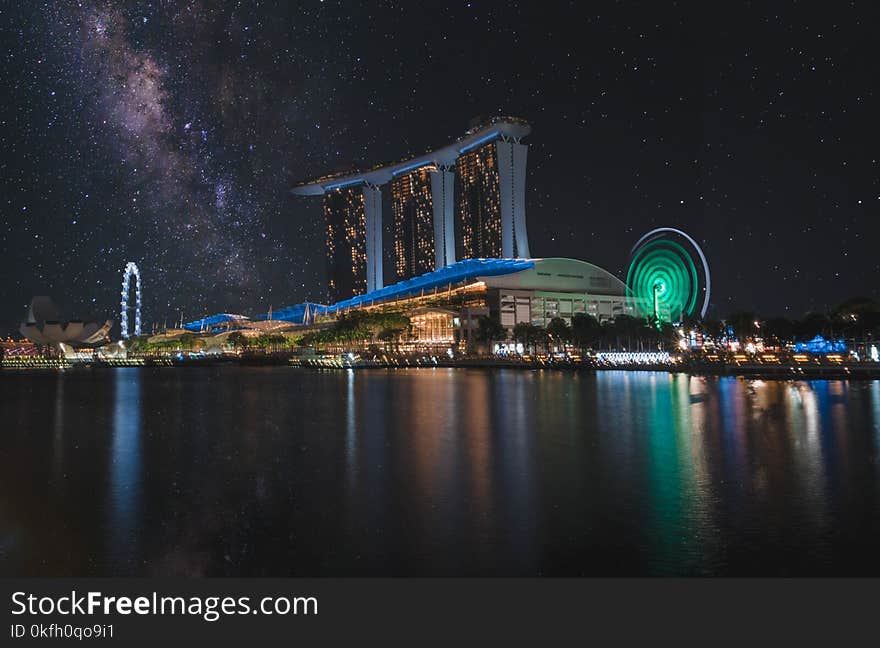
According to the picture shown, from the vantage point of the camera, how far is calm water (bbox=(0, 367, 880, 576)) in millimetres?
7031

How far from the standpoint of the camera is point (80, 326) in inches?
5138

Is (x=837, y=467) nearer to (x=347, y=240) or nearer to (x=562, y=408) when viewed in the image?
(x=562, y=408)

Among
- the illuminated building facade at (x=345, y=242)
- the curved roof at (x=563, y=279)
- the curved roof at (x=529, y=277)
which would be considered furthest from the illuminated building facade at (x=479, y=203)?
the illuminated building facade at (x=345, y=242)

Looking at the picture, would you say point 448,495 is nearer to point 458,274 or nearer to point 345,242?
point 458,274

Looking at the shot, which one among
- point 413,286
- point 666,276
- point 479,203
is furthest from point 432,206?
point 666,276

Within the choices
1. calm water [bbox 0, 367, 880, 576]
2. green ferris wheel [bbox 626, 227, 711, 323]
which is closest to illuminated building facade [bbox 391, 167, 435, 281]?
green ferris wheel [bbox 626, 227, 711, 323]

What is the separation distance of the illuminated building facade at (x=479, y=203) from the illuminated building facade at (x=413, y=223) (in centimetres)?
1246

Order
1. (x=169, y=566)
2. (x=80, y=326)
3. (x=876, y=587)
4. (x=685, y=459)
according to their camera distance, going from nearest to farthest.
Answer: (x=876, y=587)
(x=169, y=566)
(x=685, y=459)
(x=80, y=326)

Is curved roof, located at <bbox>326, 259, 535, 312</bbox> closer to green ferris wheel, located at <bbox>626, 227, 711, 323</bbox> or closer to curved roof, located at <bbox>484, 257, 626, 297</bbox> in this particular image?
curved roof, located at <bbox>484, 257, 626, 297</bbox>

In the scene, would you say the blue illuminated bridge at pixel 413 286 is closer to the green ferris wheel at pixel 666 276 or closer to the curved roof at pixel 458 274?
the curved roof at pixel 458 274

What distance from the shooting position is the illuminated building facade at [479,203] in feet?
398

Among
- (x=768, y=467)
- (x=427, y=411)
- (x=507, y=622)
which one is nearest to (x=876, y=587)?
(x=507, y=622)

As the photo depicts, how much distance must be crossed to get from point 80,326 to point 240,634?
465 feet

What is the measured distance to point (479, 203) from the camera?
12506 centimetres
